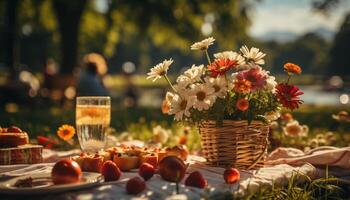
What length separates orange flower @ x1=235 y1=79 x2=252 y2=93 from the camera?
150 inches

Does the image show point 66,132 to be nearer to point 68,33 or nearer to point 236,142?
point 236,142

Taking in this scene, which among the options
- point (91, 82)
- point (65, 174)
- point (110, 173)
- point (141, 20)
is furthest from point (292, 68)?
point (141, 20)

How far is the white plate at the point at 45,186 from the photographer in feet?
10.3

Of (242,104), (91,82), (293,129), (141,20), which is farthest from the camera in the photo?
(141,20)

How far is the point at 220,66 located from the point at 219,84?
12cm

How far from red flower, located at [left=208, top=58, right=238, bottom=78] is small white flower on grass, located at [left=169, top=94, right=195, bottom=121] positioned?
223mm

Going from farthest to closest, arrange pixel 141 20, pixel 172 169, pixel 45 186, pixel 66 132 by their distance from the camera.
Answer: pixel 141 20 → pixel 66 132 → pixel 172 169 → pixel 45 186

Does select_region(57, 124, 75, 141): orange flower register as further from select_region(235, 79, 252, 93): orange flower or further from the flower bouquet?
select_region(235, 79, 252, 93): orange flower

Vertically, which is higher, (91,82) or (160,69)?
(91,82)

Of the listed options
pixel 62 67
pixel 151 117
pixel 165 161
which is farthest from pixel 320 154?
pixel 62 67

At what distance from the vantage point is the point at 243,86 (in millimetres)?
3814

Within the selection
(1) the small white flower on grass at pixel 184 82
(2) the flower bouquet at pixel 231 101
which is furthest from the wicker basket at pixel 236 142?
(1) the small white flower on grass at pixel 184 82

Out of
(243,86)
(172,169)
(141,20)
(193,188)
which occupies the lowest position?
(193,188)

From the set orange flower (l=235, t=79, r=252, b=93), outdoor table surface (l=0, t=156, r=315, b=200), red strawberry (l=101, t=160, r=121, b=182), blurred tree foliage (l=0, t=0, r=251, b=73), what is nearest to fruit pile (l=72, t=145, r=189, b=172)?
outdoor table surface (l=0, t=156, r=315, b=200)
